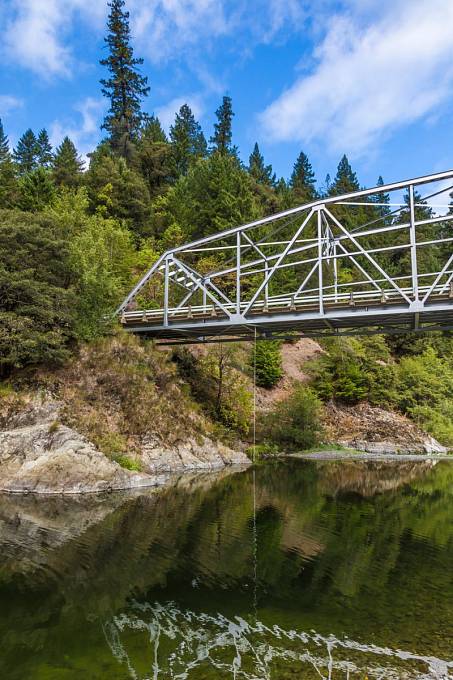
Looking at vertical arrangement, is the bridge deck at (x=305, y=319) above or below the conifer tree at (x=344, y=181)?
below

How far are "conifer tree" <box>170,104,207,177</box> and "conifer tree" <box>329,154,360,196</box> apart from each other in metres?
23.5

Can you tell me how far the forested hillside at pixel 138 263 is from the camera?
26.3 meters

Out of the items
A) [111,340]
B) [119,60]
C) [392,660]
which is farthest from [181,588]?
[119,60]

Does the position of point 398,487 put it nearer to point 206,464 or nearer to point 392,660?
point 206,464

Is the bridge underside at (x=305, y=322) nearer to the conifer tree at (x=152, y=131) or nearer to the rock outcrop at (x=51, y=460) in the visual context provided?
the rock outcrop at (x=51, y=460)

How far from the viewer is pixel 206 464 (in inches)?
1205

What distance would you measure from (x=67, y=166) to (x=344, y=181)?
4623 cm

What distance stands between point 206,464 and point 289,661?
74.3 feet

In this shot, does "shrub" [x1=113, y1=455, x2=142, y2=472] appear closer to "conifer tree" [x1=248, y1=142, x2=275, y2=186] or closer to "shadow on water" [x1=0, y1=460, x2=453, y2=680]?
"shadow on water" [x1=0, y1=460, x2=453, y2=680]

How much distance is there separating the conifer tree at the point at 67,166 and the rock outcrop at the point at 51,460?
139ft

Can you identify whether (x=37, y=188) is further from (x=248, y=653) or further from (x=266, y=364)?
(x=248, y=653)

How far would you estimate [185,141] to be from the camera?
238 ft

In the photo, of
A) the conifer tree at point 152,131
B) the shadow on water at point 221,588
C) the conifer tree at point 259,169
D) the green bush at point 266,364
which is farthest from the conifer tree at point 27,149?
the shadow on water at point 221,588

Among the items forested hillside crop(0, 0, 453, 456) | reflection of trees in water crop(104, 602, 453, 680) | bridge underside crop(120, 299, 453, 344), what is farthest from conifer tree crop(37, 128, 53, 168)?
reflection of trees in water crop(104, 602, 453, 680)
